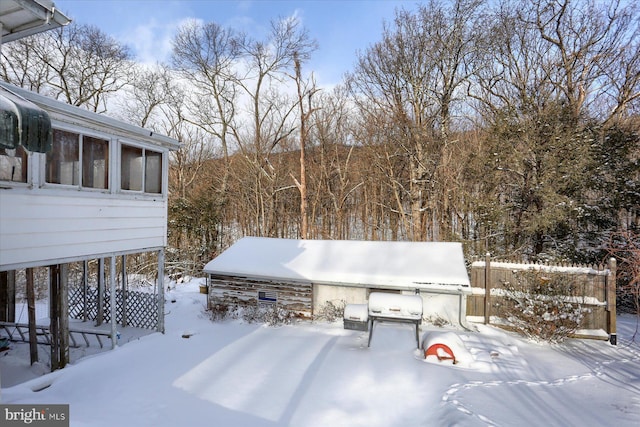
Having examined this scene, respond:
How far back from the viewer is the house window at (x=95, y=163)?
6055 millimetres

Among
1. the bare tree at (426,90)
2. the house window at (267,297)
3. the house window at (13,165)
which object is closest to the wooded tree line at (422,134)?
the bare tree at (426,90)

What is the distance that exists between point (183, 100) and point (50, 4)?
19.0 meters

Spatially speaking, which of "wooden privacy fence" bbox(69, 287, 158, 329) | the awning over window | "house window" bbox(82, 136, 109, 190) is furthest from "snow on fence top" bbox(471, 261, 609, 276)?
the awning over window

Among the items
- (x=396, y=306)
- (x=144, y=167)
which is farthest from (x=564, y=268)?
(x=144, y=167)

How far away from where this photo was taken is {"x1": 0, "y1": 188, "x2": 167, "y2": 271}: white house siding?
4797 mm

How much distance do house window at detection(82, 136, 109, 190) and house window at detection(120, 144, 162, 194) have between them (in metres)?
0.38

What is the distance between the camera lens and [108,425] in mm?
4094

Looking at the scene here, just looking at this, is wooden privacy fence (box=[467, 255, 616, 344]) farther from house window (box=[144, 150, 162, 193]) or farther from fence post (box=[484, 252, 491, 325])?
house window (box=[144, 150, 162, 193])

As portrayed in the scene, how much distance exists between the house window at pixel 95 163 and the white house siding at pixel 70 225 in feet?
0.72

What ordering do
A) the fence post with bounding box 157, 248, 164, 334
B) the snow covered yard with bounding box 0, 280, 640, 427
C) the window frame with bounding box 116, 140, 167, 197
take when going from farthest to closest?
the fence post with bounding box 157, 248, 164, 334, the window frame with bounding box 116, 140, 167, 197, the snow covered yard with bounding box 0, 280, 640, 427

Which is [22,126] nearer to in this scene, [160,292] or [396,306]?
[160,292]

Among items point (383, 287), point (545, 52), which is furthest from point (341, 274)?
point (545, 52)

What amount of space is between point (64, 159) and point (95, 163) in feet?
1.88

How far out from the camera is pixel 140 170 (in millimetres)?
7301
